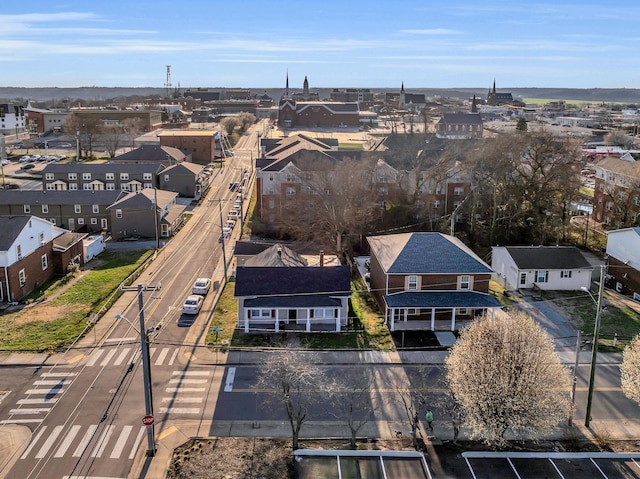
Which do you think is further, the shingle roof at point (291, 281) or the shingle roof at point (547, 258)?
the shingle roof at point (547, 258)

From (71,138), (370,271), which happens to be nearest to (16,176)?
(71,138)

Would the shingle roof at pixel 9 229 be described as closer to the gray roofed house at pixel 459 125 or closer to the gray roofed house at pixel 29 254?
the gray roofed house at pixel 29 254

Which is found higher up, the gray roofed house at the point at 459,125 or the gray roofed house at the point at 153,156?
the gray roofed house at the point at 459,125

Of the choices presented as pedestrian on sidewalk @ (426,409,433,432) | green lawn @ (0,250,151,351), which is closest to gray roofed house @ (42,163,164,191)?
green lawn @ (0,250,151,351)

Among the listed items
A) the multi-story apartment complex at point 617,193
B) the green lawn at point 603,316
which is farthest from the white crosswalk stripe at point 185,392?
the multi-story apartment complex at point 617,193

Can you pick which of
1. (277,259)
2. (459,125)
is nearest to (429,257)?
(277,259)

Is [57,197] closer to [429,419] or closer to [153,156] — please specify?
[153,156]
